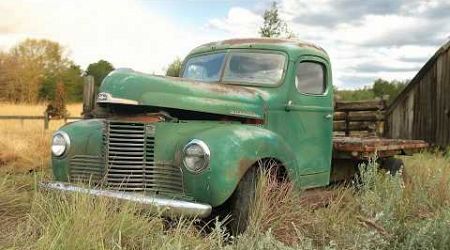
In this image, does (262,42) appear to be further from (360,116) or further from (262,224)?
(360,116)

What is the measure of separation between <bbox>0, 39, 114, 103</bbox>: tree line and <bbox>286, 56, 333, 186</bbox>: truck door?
63.7 feet

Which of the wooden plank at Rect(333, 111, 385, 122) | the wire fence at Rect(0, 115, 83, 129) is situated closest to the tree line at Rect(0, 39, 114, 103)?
the wire fence at Rect(0, 115, 83, 129)

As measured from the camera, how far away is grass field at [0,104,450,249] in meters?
3.66

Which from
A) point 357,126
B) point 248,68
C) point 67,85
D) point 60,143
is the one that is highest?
point 67,85

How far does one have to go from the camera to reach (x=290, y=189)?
478 cm

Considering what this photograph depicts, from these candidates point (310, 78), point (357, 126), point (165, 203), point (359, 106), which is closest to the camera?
point (165, 203)

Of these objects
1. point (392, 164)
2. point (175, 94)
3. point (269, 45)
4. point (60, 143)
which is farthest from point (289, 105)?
point (392, 164)

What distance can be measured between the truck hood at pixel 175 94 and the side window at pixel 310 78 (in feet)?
2.61

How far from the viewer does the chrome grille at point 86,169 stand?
15.9ft

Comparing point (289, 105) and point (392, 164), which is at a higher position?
point (289, 105)

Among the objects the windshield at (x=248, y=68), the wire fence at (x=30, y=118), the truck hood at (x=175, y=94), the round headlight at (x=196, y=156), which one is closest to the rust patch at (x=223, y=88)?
the truck hood at (x=175, y=94)

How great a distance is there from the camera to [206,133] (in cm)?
452

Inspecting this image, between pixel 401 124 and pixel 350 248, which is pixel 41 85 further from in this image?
pixel 350 248

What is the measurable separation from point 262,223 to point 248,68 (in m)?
2.00
